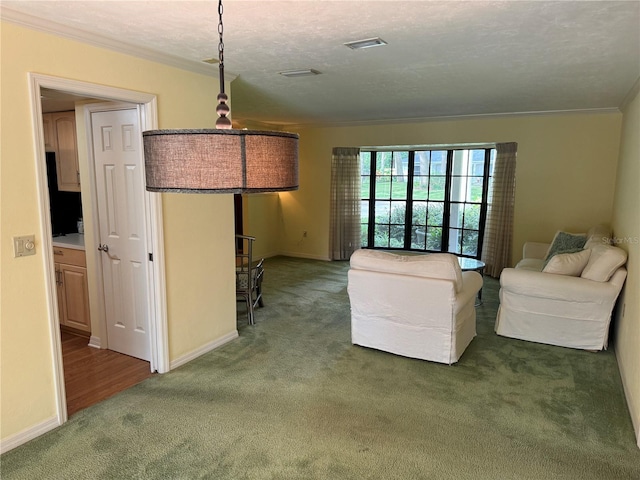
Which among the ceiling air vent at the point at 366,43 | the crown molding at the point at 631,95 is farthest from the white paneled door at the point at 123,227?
the crown molding at the point at 631,95

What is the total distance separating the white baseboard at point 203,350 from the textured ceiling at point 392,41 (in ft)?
7.05

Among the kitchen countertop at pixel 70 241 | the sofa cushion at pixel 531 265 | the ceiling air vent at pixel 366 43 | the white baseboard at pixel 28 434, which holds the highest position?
the ceiling air vent at pixel 366 43

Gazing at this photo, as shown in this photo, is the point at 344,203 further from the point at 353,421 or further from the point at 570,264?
the point at 353,421

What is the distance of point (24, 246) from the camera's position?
7.88ft

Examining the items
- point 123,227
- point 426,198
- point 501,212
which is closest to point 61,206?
point 123,227

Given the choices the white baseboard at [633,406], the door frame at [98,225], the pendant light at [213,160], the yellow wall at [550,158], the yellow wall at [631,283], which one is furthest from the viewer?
the yellow wall at [550,158]

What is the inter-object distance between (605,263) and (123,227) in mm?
4041

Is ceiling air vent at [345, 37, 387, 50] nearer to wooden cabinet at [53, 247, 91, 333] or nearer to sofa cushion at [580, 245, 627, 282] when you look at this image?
sofa cushion at [580, 245, 627, 282]

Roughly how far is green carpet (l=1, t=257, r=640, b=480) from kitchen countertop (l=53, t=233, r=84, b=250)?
1479 millimetres

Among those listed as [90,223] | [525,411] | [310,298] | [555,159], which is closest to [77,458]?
[90,223]

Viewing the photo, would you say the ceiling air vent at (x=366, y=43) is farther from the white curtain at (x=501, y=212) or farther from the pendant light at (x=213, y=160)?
the white curtain at (x=501, y=212)

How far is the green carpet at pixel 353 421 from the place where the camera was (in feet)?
7.50

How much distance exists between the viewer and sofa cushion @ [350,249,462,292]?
3.37m

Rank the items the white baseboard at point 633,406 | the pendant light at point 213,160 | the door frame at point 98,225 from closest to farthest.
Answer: the pendant light at point 213,160, the white baseboard at point 633,406, the door frame at point 98,225
